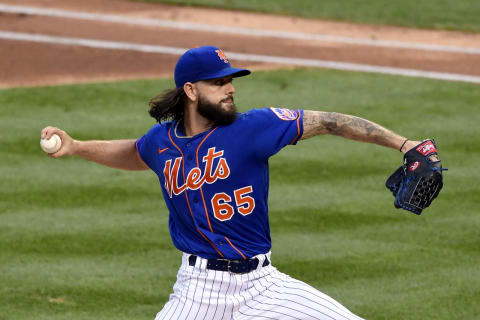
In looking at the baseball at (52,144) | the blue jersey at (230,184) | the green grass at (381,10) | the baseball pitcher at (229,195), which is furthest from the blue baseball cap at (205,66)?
the green grass at (381,10)

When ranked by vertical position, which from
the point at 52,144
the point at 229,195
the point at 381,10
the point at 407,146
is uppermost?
the point at 381,10

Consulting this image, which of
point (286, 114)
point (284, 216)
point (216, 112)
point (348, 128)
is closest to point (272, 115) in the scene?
point (286, 114)

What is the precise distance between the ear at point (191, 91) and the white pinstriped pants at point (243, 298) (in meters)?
0.84

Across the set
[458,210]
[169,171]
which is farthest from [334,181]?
[169,171]

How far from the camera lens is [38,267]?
774cm

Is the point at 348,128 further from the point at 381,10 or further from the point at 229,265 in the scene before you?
the point at 381,10

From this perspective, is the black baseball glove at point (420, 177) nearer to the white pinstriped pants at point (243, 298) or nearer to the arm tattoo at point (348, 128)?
the arm tattoo at point (348, 128)

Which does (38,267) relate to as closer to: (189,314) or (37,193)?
(37,193)

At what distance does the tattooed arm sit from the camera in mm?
5066

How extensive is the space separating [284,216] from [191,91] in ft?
11.7

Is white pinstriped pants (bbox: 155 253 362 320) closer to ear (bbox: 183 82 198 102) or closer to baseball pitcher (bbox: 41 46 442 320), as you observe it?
baseball pitcher (bbox: 41 46 442 320)

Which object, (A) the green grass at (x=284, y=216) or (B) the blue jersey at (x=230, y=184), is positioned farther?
(A) the green grass at (x=284, y=216)

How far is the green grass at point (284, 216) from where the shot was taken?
7.29 meters

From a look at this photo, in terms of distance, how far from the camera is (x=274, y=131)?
5.20 m
